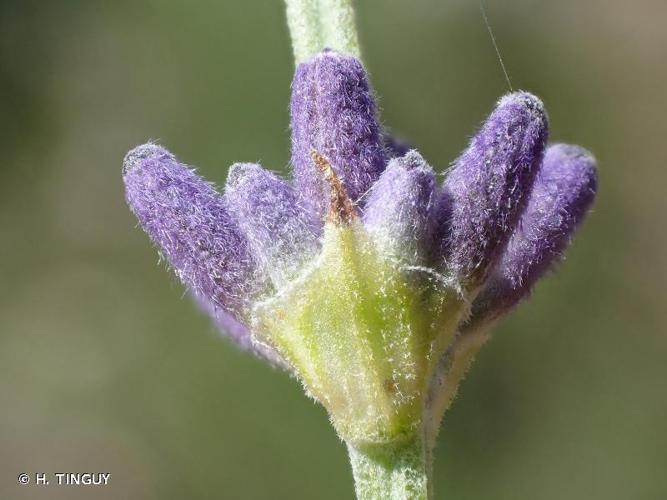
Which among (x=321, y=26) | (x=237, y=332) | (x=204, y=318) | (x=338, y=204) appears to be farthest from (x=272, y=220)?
(x=204, y=318)

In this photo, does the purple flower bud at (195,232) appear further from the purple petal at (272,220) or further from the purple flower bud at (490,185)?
the purple flower bud at (490,185)

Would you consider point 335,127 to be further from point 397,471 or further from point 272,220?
point 397,471

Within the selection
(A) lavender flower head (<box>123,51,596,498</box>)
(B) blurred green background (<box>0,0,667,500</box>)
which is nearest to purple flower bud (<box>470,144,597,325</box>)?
(A) lavender flower head (<box>123,51,596,498</box>)

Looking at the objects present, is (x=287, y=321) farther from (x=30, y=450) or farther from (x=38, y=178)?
(x=38, y=178)

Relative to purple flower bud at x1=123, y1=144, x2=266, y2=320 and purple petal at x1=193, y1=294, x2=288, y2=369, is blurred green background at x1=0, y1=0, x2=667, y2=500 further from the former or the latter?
purple flower bud at x1=123, y1=144, x2=266, y2=320

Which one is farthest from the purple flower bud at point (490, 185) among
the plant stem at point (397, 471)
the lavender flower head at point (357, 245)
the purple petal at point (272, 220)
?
the plant stem at point (397, 471)

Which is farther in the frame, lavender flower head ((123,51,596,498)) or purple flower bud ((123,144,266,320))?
purple flower bud ((123,144,266,320))
